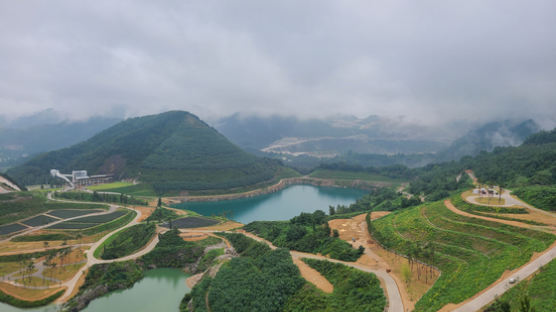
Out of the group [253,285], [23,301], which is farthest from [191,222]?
[253,285]

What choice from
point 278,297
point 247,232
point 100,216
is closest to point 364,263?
point 278,297

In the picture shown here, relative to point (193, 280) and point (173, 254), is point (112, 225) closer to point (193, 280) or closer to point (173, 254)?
point (173, 254)

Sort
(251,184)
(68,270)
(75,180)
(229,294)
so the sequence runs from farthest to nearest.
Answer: (251,184) → (75,180) → (68,270) → (229,294)

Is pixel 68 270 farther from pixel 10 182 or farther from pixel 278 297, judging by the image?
pixel 10 182

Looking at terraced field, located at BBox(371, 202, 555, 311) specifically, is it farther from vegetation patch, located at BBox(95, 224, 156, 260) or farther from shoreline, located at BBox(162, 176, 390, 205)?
shoreline, located at BBox(162, 176, 390, 205)

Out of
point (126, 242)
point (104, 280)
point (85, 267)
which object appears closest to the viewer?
point (104, 280)

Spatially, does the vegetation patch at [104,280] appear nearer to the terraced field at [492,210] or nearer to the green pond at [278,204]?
the green pond at [278,204]
